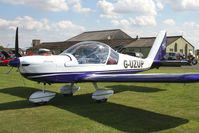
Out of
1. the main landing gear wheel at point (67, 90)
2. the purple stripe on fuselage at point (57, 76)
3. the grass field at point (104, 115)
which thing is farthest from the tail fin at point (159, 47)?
the main landing gear wheel at point (67, 90)

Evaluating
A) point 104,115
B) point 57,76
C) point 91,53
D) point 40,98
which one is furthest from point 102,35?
point 104,115

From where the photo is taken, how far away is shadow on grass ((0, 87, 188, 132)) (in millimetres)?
4352

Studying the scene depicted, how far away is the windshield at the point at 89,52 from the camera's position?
6.74 m

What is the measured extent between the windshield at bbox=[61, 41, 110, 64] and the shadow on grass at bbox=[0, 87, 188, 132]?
4.48ft

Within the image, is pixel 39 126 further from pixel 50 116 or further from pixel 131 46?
pixel 131 46

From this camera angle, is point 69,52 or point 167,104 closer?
point 167,104

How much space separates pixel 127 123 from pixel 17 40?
436 centimetres

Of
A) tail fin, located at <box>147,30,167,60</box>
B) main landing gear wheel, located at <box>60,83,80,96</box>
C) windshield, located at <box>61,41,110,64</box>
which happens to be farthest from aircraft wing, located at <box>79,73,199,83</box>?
tail fin, located at <box>147,30,167,60</box>

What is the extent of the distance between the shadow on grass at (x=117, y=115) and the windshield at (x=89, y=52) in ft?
4.48

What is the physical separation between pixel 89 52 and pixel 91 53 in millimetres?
74

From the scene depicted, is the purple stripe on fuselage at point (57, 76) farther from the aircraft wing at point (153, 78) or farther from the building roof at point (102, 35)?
the building roof at point (102, 35)

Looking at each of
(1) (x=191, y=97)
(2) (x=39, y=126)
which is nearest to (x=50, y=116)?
(2) (x=39, y=126)

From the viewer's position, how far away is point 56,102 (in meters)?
6.78

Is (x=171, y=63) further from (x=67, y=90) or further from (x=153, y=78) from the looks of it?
(x=67, y=90)
